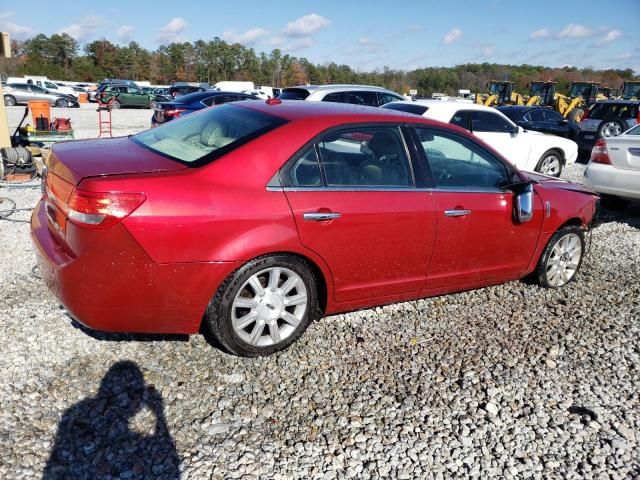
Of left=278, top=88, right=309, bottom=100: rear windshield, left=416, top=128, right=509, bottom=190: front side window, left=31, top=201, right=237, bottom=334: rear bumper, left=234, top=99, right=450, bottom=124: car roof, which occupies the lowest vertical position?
left=31, top=201, right=237, bottom=334: rear bumper

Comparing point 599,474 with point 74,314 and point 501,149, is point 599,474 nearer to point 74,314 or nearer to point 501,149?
point 74,314

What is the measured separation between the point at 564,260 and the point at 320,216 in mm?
2814

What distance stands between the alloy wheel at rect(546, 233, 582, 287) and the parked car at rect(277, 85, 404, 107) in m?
6.17

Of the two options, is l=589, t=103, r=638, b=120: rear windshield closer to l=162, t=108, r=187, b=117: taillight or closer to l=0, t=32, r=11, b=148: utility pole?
l=162, t=108, r=187, b=117: taillight

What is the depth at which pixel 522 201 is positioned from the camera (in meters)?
3.99

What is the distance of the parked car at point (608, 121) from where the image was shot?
14.1 metres

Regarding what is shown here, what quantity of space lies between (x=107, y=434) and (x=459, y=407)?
192cm

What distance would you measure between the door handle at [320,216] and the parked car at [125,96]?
109 feet

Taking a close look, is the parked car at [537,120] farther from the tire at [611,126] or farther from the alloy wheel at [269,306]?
the alloy wheel at [269,306]

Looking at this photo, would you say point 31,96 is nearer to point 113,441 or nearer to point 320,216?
point 320,216

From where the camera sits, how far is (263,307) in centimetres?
315

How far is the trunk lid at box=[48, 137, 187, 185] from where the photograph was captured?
9.29 ft

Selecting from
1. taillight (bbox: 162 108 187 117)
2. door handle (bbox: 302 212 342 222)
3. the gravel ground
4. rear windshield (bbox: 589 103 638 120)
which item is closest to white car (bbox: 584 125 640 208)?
the gravel ground

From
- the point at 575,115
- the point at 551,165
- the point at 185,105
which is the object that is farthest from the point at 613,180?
the point at 575,115
